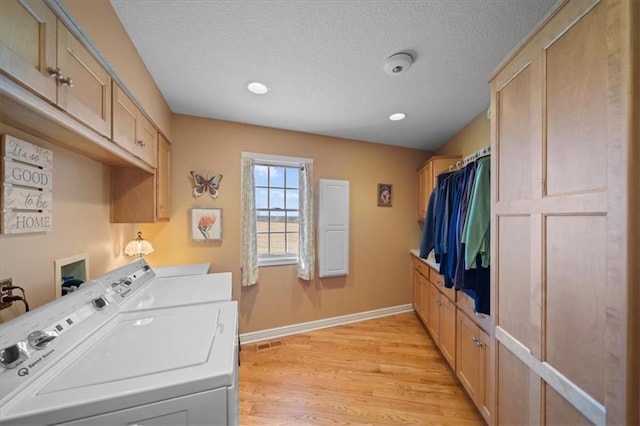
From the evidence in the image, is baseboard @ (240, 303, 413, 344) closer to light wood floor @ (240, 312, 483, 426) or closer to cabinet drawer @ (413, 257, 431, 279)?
light wood floor @ (240, 312, 483, 426)

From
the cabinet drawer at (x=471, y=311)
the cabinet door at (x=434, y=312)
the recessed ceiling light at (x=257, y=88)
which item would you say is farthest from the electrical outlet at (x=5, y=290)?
the cabinet door at (x=434, y=312)

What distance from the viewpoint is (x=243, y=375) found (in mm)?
1906

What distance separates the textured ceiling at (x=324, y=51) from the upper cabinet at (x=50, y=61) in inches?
19.8

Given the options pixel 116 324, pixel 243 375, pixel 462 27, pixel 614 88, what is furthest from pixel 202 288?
pixel 462 27

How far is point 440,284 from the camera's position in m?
2.09

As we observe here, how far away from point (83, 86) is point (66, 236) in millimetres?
814

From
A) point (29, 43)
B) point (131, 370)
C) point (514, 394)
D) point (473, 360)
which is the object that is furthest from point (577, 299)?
point (29, 43)

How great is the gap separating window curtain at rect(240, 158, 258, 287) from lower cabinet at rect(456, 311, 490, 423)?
6.45 feet

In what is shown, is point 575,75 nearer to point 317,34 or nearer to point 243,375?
point 317,34

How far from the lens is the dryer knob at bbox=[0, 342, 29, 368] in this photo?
2.08ft

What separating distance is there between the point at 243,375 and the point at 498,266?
2088mm

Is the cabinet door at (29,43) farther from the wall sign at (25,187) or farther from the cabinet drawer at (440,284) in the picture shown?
the cabinet drawer at (440,284)

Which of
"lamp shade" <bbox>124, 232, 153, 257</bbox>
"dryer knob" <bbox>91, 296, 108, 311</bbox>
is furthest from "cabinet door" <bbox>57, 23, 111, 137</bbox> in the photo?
"lamp shade" <bbox>124, 232, 153, 257</bbox>

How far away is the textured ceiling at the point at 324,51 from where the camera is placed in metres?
1.13
